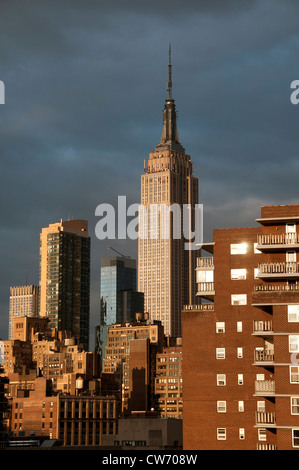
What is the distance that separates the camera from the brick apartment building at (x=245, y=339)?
9275 cm

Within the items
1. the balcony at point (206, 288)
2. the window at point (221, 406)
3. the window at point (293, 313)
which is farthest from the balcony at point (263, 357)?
the balcony at point (206, 288)

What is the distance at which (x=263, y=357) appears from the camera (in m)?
96.4

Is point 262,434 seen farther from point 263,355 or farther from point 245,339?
point 245,339

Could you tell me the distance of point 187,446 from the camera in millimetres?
102625

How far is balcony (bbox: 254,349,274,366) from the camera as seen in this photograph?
3748 inches

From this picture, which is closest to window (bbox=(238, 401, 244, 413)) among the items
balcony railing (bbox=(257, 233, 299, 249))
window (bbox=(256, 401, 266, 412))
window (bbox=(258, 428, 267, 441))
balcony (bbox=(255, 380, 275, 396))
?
window (bbox=(256, 401, 266, 412))

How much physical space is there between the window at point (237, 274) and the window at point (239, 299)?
2000 millimetres

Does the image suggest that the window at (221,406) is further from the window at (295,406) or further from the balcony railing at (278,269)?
the balcony railing at (278,269)

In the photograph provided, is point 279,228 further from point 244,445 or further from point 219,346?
point 244,445

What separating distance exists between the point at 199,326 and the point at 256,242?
11399mm

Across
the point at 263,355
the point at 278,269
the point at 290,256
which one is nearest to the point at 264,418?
the point at 263,355

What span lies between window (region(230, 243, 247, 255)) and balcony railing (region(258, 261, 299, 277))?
7.49m
